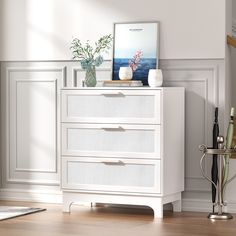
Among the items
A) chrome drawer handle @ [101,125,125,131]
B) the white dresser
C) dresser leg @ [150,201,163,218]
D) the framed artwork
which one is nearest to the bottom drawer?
the white dresser

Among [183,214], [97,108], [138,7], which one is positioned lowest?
[183,214]

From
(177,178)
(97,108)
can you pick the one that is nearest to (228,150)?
(177,178)

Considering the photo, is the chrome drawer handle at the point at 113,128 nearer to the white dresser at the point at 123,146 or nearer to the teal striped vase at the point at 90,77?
the white dresser at the point at 123,146

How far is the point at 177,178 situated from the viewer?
5133 mm

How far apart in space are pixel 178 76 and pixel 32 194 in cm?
148

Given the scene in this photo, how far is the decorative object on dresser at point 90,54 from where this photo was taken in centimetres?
525

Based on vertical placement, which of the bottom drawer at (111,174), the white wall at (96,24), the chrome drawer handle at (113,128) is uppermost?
the white wall at (96,24)

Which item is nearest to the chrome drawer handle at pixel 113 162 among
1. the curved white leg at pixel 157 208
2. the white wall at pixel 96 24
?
the curved white leg at pixel 157 208

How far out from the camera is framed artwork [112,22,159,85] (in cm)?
529

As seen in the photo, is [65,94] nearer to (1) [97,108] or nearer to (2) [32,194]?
(1) [97,108]

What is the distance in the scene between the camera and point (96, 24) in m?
5.50

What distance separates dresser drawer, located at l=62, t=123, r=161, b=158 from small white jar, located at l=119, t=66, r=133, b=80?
0.37 metres

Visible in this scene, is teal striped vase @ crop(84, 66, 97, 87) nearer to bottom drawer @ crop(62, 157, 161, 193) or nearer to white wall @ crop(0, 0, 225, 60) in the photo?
white wall @ crop(0, 0, 225, 60)

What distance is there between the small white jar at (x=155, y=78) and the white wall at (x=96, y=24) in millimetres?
272
